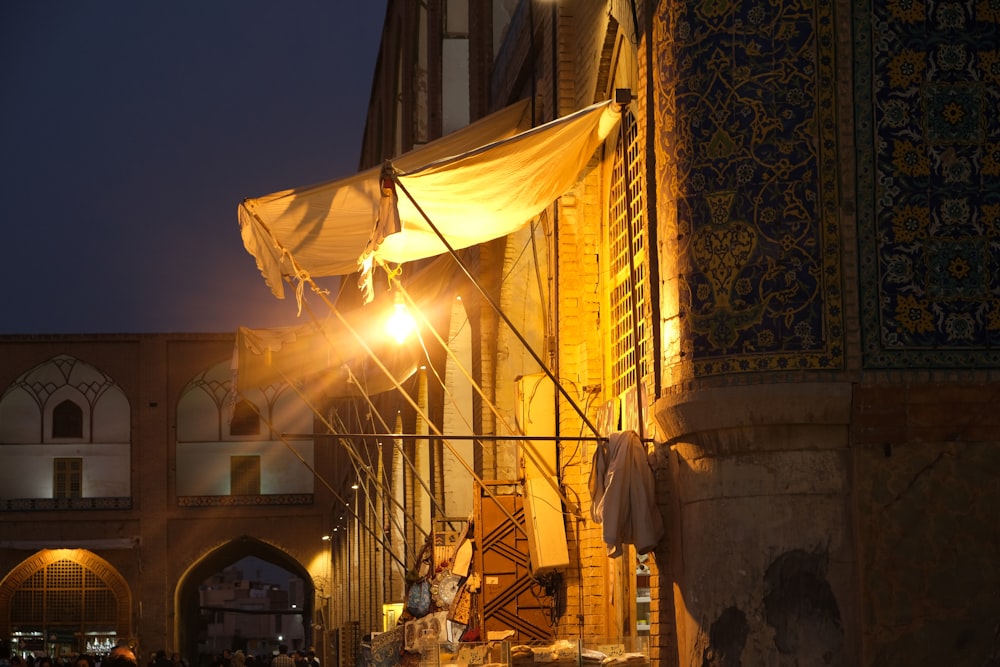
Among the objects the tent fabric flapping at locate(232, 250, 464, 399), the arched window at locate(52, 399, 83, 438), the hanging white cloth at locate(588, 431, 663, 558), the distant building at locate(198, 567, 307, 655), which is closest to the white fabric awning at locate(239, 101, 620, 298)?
the hanging white cloth at locate(588, 431, 663, 558)

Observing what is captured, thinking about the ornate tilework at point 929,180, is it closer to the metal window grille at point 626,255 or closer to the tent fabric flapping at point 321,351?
the metal window grille at point 626,255

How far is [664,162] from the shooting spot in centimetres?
677

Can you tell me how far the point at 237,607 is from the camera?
67500mm

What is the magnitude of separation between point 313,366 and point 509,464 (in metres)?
3.17

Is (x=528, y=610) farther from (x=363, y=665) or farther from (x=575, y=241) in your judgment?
(x=575, y=241)

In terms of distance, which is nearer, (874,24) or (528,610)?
(874,24)

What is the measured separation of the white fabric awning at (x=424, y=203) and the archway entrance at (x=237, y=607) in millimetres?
25253

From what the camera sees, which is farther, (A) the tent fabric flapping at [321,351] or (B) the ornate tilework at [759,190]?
(A) the tent fabric flapping at [321,351]

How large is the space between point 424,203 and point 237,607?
→ 202 ft

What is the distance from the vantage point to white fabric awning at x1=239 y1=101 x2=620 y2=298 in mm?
8055

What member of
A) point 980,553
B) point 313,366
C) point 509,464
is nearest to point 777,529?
point 980,553

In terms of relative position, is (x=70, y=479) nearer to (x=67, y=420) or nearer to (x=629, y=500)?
(x=67, y=420)

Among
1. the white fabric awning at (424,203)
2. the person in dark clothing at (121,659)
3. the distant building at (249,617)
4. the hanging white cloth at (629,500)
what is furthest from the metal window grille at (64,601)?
the hanging white cloth at (629,500)

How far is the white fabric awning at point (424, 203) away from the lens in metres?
8.05
